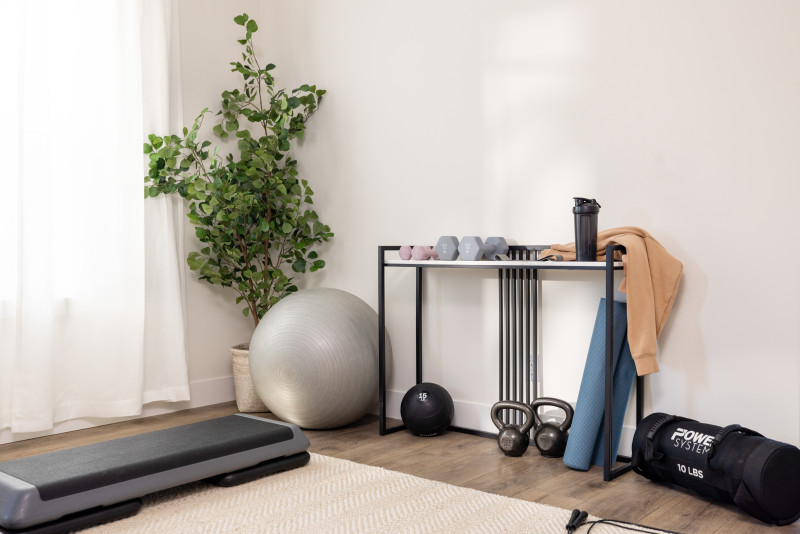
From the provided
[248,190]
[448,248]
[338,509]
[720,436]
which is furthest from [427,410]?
[248,190]

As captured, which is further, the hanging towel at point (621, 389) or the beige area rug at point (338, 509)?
the hanging towel at point (621, 389)

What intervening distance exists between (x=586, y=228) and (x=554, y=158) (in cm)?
49

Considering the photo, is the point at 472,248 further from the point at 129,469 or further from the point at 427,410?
the point at 129,469

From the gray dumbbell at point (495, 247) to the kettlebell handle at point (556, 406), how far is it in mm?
600

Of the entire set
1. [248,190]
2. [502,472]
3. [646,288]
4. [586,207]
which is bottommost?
[502,472]

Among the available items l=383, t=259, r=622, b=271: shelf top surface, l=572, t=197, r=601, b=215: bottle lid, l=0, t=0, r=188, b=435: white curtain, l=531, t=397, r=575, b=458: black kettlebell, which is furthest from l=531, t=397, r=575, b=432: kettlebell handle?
l=0, t=0, r=188, b=435: white curtain

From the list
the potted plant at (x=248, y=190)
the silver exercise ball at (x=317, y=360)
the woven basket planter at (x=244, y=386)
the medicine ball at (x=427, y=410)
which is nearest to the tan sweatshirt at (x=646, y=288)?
the medicine ball at (x=427, y=410)

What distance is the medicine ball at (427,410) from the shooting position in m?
3.04

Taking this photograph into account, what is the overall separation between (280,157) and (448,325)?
129 centimetres

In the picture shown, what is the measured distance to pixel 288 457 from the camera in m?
2.59

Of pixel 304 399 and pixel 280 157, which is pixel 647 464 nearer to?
pixel 304 399

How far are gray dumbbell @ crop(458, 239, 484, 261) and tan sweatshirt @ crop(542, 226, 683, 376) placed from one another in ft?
1.77

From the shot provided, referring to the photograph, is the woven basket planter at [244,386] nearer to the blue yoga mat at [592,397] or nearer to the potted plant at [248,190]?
the potted plant at [248,190]

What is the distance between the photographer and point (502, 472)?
A: 2.58 m
